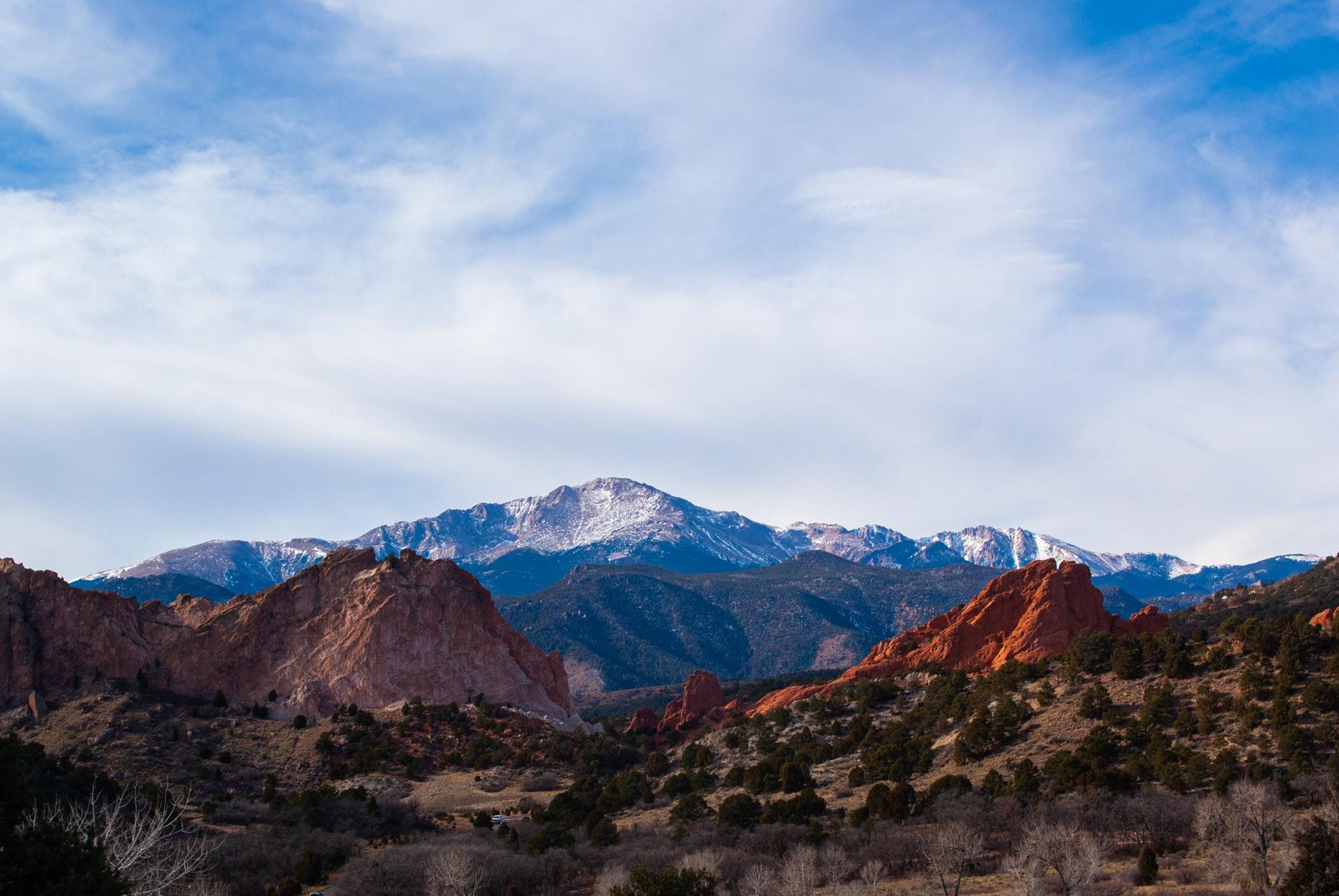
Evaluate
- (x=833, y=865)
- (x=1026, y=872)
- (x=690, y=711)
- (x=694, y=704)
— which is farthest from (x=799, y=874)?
(x=694, y=704)

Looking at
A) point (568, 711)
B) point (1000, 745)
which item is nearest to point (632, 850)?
point (1000, 745)

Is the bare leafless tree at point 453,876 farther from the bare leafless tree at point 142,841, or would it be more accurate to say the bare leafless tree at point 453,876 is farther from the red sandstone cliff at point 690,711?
the red sandstone cliff at point 690,711

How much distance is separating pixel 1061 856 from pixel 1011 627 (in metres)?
→ 47.4

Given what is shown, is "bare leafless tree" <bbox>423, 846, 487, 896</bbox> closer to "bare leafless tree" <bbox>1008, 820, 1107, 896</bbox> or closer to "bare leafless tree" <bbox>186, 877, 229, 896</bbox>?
"bare leafless tree" <bbox>186, 877, 229, 896</bbox>

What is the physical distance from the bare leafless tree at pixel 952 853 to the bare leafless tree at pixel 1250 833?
793 cm

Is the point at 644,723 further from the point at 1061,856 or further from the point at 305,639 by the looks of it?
the point at 1061,856

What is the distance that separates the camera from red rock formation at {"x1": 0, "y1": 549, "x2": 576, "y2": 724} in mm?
77000

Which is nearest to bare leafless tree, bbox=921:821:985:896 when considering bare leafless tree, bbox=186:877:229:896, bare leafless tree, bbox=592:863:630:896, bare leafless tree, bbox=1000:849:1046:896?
bare leafless tree, bbox=1000:849:1046:896

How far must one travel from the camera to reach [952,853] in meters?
34.8

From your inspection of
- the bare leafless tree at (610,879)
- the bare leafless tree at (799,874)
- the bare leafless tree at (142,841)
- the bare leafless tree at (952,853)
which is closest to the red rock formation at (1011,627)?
the bare leafless tree at (952,853)

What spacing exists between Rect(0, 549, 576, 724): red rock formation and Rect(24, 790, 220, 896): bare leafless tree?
34187 millimetres

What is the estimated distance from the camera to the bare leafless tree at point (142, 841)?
25197mm

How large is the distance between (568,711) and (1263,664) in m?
62.3

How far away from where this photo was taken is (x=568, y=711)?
94.1m
